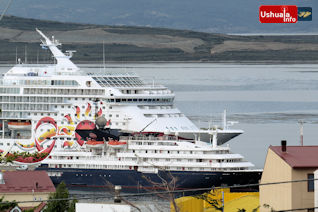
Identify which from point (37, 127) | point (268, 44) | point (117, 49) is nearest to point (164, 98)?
point (37, 127)

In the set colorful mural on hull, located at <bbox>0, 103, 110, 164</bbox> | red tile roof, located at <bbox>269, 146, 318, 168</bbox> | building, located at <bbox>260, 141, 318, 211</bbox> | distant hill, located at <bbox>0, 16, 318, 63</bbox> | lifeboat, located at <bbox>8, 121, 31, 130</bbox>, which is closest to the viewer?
building, located at <bbox>260, 141, 318, 211</bbox>

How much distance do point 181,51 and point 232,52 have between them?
7912mm

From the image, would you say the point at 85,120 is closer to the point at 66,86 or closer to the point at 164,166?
the point at 66,86

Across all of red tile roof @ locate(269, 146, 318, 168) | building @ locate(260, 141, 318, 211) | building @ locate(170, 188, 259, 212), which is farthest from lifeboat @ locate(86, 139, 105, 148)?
red tile roof @ locate(269, 146, 318, 168)

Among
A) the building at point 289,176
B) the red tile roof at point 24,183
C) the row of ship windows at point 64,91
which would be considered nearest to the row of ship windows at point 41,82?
the row of ship windows at point 64,91

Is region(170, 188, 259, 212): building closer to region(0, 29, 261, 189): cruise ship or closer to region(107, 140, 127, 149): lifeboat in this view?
region(0, 29, 261, 189): cruise ship

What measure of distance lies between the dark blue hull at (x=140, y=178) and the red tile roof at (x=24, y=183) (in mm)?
6625

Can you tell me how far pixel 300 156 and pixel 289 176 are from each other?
3.16 ft

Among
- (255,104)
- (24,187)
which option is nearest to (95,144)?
(24,187)

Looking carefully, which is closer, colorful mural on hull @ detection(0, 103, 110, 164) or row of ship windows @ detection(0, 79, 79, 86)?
colorful mural on hull @ detection(0, 103, 110, 164)

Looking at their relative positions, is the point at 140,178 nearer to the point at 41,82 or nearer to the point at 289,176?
the point at 41,82

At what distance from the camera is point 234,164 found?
38125 mm

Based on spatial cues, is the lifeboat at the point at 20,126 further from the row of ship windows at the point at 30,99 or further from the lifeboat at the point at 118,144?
the lifeboat at the point at 118,144

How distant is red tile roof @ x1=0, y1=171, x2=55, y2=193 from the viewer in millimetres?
28688
